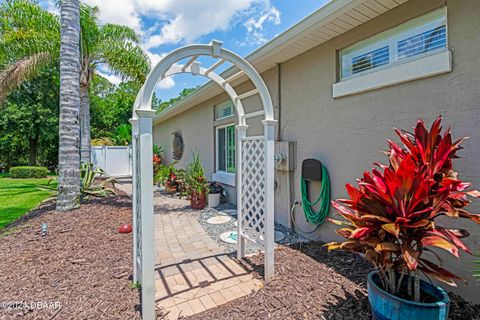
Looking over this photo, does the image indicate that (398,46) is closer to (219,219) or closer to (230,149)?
(219,219)

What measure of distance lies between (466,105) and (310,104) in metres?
2.27

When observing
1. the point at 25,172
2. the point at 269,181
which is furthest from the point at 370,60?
the point at 25,172

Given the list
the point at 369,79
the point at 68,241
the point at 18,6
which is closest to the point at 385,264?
the point at 369,79

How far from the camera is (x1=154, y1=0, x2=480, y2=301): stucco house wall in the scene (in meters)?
2.60

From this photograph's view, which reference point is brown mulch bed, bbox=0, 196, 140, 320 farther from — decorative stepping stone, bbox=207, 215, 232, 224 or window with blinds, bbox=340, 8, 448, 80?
window with blinds, bbox=340, 8, 448, 80

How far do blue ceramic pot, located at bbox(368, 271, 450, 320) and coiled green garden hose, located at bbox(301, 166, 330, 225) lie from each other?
201 centimetres

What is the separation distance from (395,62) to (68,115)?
6036 mm

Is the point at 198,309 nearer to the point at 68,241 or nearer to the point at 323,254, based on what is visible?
the point at 323,254

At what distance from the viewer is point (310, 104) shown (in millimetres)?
4574

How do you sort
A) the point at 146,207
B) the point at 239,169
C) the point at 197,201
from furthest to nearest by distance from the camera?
1. the point at 197,201
2. the point at 239,169
3. the point at 146,207

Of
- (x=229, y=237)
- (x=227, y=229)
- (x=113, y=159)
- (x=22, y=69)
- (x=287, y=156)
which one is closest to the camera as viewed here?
→ (x=229, y=237)

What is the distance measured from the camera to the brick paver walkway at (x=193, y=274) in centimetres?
278

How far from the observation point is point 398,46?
3.30m

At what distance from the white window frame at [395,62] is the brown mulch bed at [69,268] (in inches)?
153
